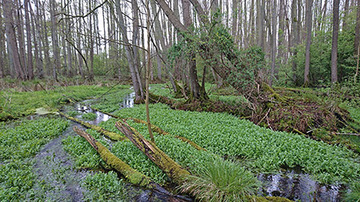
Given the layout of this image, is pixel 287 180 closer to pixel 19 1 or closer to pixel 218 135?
pixel 218 135

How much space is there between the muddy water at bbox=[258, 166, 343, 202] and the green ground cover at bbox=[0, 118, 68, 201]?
4099mm

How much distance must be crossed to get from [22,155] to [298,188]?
6.16 m

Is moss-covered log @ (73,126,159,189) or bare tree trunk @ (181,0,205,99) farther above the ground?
bare tree trunk @ (181,0,205,99)

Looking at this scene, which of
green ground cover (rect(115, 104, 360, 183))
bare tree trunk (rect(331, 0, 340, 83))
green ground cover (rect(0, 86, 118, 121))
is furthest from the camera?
bare tree trunk (rect(331, 0, 340, 83))

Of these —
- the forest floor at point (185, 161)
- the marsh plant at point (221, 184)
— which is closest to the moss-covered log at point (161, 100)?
the forest floor at point (185, 161)

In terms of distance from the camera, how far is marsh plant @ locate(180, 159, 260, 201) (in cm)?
282

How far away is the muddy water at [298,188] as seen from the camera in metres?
3.30

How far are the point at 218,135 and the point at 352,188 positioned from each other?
2.94 m

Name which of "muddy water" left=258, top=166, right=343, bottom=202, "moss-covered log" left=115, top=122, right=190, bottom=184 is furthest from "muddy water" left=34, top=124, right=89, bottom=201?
"muddy water" left=258, top=166, right=343, bottom=202

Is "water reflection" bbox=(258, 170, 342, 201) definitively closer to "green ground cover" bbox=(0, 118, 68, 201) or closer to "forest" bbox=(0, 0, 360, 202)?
"forest" bbox=(0, 0, 360, 202)

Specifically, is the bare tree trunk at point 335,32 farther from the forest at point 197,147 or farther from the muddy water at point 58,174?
the muddy water at point 58,174

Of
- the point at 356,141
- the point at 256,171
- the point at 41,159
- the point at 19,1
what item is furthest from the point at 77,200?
the point at 19,1

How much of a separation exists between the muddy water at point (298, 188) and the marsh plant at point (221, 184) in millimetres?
666

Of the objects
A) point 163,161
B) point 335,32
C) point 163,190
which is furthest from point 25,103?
point 335,32
